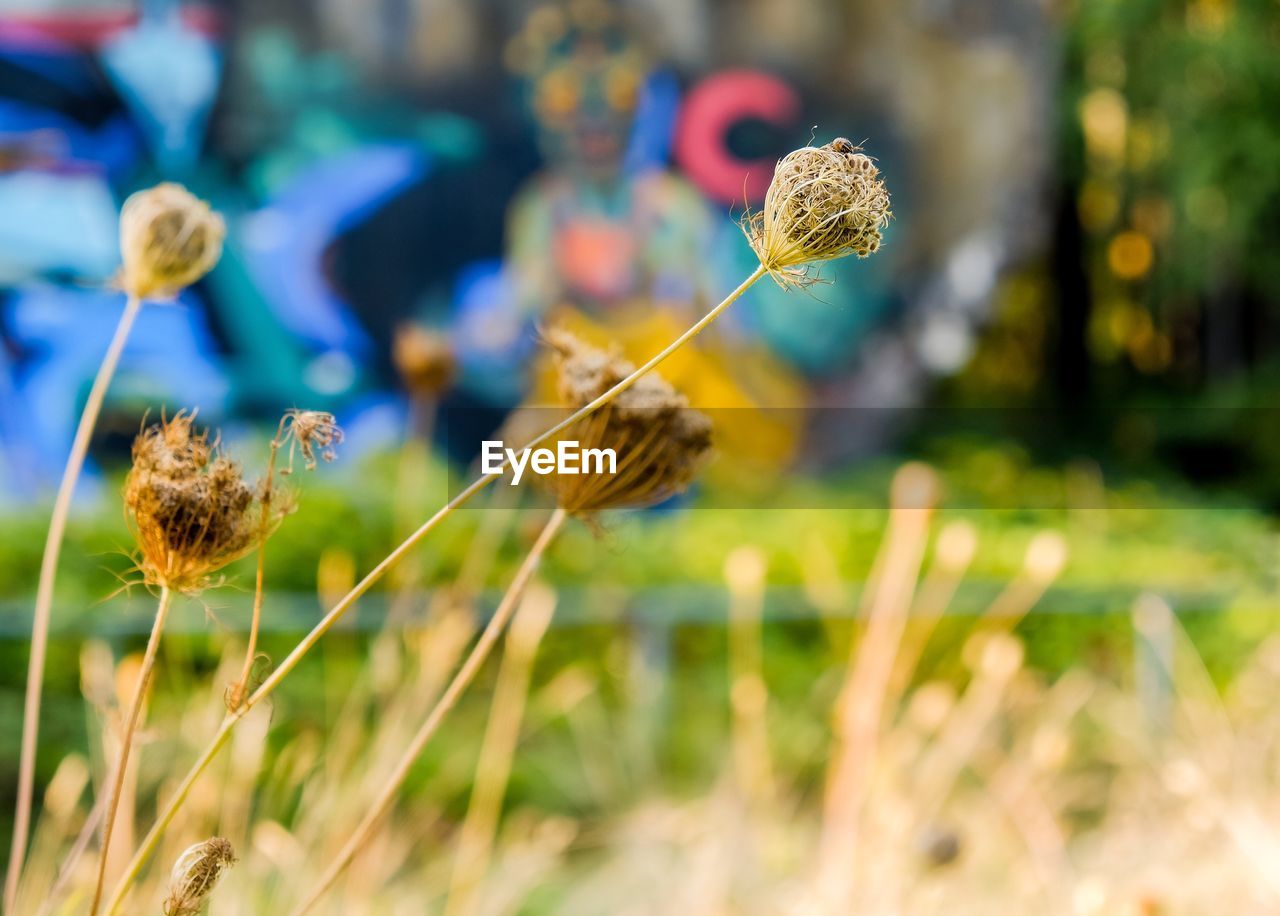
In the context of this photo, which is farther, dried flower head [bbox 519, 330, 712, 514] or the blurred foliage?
the blurred foliage

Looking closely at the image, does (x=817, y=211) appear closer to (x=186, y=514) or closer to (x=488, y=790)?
(x=186, y=514)

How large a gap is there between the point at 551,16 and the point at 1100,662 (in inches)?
214

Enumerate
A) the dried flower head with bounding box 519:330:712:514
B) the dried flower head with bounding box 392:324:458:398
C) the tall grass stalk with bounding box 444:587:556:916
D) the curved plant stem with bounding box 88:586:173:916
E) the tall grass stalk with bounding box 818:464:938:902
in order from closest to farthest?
the curved plant stem with bounding box 88:586:173:916 → the dried flower head with bounding box 519:330:712:514 → the tall grass stalk with bounding box 818:464:938:902 → the tall grass stalk with bounding box 444:587:556:916 → the dried flower head with bounding box 392:324:458:398

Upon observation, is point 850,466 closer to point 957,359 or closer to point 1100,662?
point 957,359

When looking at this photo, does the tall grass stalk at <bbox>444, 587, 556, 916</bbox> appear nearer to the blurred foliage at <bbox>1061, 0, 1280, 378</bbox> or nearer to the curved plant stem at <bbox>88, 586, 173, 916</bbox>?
the curved plant stem at <bbox>88, 586, 173, 916</bbox>

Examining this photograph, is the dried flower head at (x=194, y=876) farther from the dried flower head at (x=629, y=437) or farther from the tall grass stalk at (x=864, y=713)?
the tall grass stalk at (x=864, y=713)

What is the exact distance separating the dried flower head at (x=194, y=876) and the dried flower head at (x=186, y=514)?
0.19 meters

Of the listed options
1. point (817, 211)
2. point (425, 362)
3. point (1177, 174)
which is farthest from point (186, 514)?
point (1177, 174)

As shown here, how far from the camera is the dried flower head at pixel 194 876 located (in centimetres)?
94

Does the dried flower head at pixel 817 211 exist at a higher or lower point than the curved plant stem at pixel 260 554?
higher

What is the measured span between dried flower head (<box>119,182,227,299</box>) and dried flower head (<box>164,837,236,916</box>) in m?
0.68

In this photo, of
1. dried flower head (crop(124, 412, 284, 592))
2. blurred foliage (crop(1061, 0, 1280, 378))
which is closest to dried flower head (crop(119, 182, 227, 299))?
dried flower head (crop(124, 412, 284, 592))

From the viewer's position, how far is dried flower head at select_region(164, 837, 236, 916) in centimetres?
94

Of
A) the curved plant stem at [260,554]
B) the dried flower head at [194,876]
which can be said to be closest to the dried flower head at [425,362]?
the curved plant stem at [260,554]
